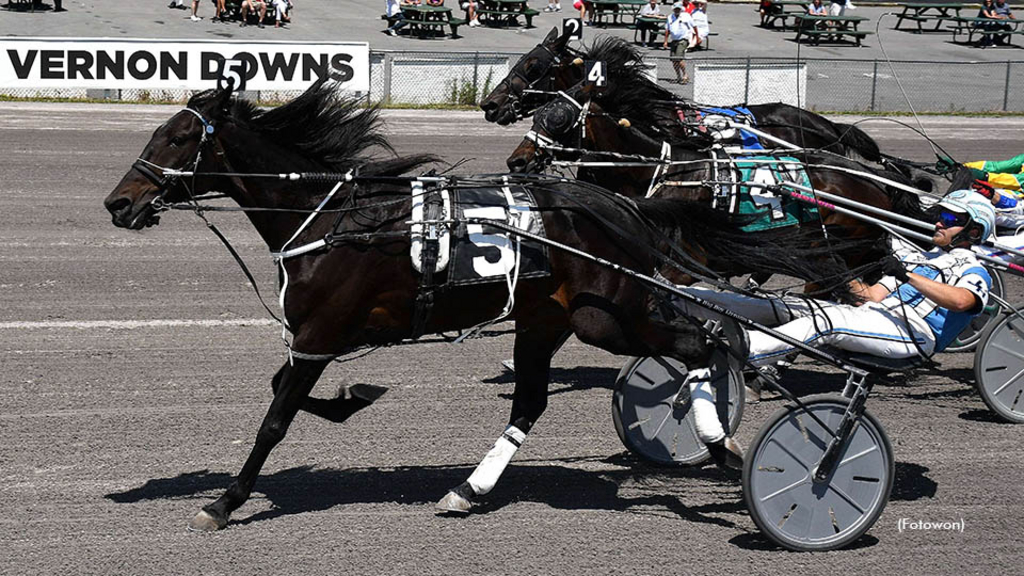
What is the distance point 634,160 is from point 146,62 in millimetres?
13253

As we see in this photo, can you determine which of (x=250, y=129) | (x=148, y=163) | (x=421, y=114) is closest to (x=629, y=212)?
(x=250, y=129)

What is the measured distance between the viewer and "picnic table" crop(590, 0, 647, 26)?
30406 mm

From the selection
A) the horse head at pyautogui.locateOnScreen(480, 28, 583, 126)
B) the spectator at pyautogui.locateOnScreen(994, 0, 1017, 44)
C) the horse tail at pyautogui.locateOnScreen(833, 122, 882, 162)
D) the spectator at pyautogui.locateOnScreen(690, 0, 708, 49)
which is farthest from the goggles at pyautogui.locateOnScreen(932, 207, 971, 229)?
the spectator at pyautogui.locateOnScreen(994, 0, 1017, 44)

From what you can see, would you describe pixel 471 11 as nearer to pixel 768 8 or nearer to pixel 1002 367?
pixel 768 8

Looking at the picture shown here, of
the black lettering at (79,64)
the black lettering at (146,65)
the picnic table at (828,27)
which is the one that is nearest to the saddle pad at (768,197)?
the black lettering at (146,65)

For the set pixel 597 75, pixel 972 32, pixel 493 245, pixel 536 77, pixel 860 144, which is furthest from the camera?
pixel 972 32

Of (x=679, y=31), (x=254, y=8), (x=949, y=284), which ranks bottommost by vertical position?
(x=949, y=284)

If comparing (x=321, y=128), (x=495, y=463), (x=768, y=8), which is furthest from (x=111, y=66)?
(x=768, y=8)

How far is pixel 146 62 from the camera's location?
19188 millimetres

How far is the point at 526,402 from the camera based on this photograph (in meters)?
5.98

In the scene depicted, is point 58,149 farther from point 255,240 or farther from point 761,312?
point 761,312

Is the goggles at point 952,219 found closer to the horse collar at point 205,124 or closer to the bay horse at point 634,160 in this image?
the bay horse at point 634,160

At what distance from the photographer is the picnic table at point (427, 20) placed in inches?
1137

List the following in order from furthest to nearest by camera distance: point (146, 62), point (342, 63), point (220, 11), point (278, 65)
Result: point (220, 11) < point (342, 63) < point (278, 65) < point (146, 62)
